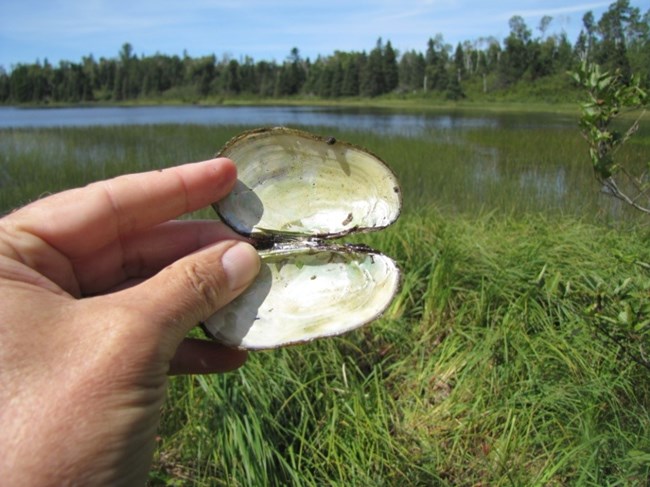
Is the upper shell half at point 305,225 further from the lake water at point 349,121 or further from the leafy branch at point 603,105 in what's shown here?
the lake water at point 349,121

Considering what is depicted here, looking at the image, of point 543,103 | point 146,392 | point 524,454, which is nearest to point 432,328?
point 524,454

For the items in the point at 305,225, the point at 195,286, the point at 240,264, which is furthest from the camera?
the point at 305,225

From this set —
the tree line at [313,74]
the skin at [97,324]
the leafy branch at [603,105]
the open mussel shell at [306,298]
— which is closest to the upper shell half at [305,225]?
the open mussel shell at [306,298]

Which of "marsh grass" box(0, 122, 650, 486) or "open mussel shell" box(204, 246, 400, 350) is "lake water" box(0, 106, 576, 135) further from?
"open mussel shell" box(204, 246, 400, 350)

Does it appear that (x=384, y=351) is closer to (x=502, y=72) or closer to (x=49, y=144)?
(x=49, y=144)

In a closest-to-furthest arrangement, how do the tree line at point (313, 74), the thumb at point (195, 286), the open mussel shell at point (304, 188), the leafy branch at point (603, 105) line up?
the thumb at point (195, 286) → the open mussel shell at point (304, 188) → the leafy branch at point (603, 105) → the tree line at point (313, 74)

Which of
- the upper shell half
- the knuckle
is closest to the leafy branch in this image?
the upper shell half

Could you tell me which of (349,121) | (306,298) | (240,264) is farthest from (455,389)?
(349,121)

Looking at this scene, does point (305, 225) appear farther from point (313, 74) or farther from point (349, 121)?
point (313, 74)
